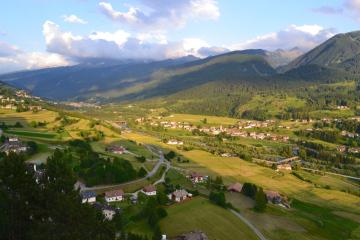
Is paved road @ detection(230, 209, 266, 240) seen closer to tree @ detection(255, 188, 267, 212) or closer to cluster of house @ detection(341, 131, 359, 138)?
tree @ detection(255, 188, 267, 212)

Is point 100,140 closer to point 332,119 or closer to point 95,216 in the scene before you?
point 95,216

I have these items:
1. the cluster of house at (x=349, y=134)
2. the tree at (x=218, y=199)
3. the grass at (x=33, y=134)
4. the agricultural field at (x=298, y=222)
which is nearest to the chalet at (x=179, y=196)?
the tree at (x=218, y=199)

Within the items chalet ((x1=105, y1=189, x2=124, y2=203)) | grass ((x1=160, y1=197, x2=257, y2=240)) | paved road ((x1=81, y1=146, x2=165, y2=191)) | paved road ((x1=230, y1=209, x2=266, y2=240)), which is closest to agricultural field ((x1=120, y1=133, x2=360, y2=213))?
paved road ((x1=81, y1=146, x2=165, y2=191))

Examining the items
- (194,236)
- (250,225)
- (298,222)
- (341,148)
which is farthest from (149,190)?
(341,148)

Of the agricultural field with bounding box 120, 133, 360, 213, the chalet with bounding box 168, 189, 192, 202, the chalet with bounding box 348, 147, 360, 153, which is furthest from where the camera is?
the chalet with bounding box 348, 147, 360, 153

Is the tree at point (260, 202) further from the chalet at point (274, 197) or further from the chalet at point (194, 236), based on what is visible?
the chalet at point (194, 236)

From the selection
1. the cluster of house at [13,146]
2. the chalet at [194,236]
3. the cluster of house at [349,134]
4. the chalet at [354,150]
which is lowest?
the chalet at [354,150]

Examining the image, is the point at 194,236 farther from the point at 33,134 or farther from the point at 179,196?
the point at 33,134
